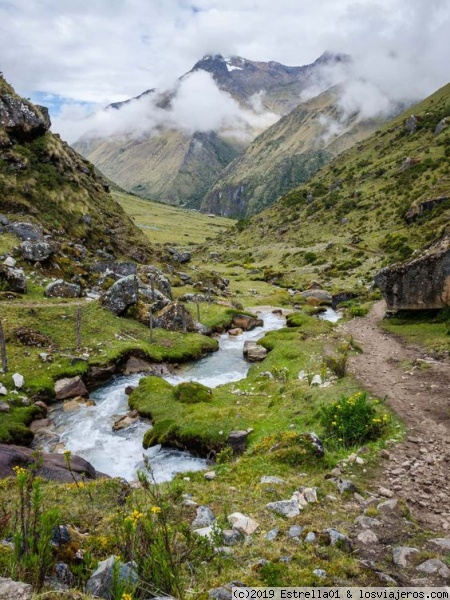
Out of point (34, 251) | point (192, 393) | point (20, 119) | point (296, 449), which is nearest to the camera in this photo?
point (296, 449)

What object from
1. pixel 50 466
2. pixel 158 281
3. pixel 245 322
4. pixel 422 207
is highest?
pixel 422 207

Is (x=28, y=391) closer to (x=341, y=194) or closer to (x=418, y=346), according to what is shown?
(x=418, y=346)

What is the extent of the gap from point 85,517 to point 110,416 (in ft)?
55.5

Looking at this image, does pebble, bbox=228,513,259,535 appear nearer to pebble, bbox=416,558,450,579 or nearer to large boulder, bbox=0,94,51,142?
pebble, bbox=416,558,450,579

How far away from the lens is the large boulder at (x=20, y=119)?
6306 cm

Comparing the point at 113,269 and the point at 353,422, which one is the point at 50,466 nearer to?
the point at 353,422

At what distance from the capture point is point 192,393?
2722cm

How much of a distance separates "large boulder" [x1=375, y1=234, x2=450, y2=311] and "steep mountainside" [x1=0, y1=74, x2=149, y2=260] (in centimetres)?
4354

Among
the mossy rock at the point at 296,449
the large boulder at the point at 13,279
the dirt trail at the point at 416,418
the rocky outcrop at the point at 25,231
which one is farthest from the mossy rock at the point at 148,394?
the rocky outcrop at the point at 25,231

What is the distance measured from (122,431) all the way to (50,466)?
Answer: 8864mm

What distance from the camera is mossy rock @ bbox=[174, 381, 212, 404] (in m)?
26.8

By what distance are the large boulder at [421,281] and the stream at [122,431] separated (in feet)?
47.5

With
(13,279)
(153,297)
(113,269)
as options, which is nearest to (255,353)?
(153,297)

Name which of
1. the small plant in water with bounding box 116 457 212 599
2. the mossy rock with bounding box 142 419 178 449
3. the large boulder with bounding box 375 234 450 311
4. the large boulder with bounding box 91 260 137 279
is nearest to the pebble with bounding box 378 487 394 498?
the small plant in water with bounding box 116 457 212 599
